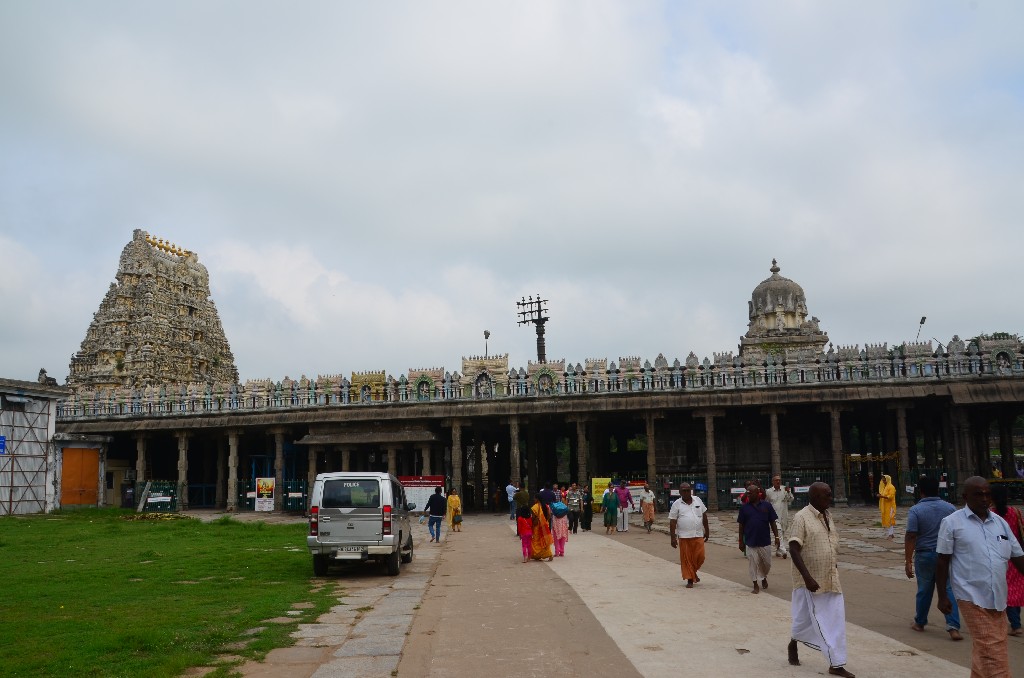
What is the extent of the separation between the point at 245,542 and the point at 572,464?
25293mm

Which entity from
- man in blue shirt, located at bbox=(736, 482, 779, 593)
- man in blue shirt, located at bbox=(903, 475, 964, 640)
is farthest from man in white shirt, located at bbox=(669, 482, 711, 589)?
man in blue shirt, located at bbox=(903, 475, 964, 640)

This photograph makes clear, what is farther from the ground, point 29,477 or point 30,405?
point 30,405

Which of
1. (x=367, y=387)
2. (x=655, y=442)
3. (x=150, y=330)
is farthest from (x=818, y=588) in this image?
(x=150, y=330)

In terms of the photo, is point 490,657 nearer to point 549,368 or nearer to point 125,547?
point 125,547

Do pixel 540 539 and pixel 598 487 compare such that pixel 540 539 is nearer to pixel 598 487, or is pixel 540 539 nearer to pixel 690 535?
pixel 690 535

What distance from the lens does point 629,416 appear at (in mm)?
32219

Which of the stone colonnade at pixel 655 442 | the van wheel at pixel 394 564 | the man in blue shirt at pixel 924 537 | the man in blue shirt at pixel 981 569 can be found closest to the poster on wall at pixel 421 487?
the stone colonnade at pixel 655 442

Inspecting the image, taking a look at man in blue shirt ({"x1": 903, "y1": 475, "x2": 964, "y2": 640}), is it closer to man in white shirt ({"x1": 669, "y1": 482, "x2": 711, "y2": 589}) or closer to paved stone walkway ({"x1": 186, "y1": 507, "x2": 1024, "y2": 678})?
paved stone walkway ({"x1": 186, "y1": 507, "x2": 1024, "y2": 678})

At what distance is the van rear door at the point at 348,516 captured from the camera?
13.8 metres

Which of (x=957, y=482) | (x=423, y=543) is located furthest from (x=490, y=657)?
(x=957, y=482)

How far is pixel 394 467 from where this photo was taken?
33062mm

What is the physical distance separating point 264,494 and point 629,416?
16.0 meters

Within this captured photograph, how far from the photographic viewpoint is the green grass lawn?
743cm

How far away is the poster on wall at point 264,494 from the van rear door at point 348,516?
846 inches
